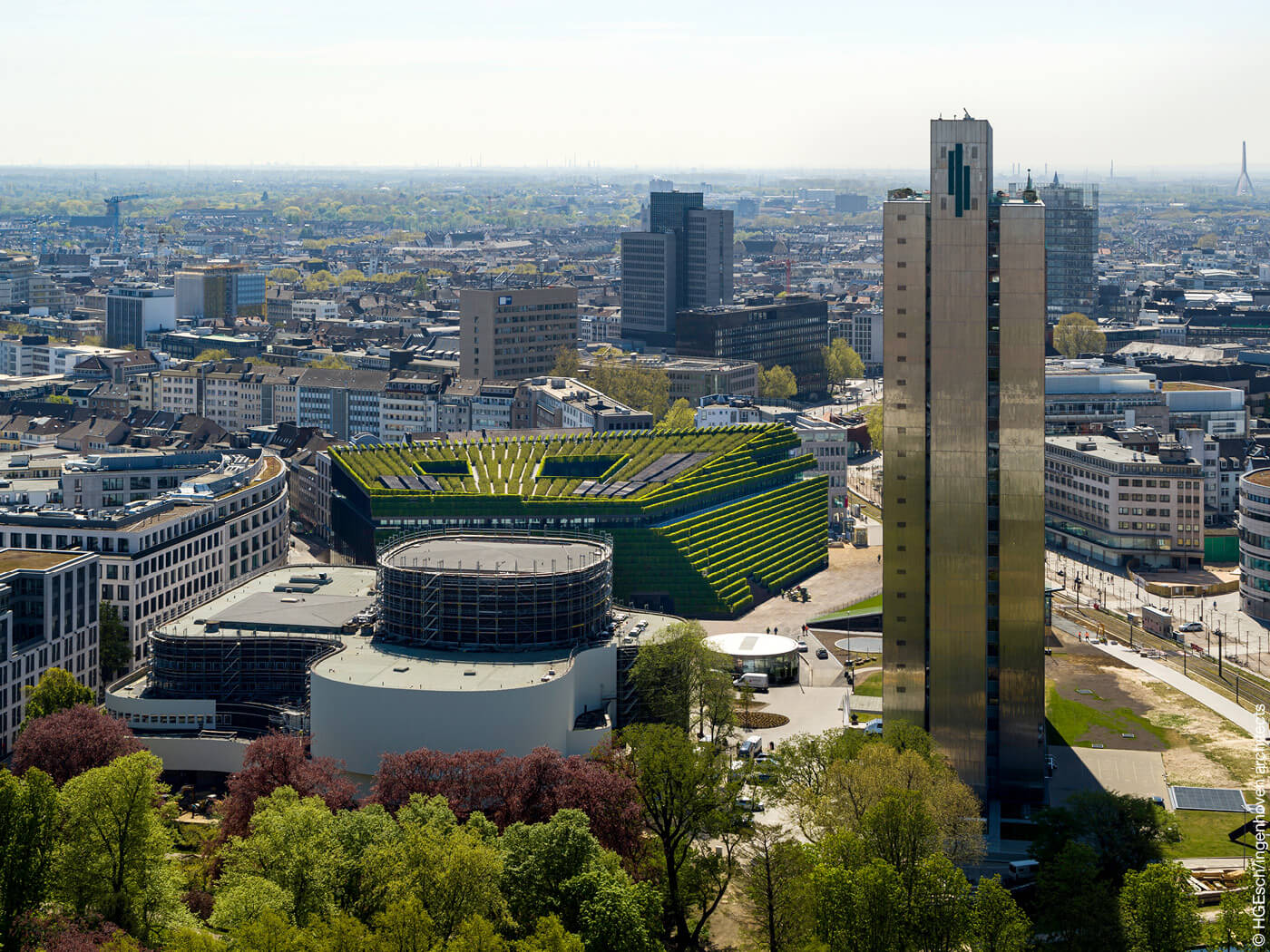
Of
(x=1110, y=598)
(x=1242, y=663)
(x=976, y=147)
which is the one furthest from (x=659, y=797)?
(x=1110, y=598)

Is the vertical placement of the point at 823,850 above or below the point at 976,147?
below

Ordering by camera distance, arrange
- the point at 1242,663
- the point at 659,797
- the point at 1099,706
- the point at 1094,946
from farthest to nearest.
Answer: the point at 1242,663
the point at 1099,706
the point at 659,797
the point at 1094,946

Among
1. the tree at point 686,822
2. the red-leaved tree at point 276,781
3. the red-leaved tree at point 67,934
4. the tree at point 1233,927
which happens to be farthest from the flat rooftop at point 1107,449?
the red-leaved tree at point 67,934

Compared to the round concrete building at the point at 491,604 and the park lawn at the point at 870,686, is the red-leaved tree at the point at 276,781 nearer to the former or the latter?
the round concrete building at the point at 491,604

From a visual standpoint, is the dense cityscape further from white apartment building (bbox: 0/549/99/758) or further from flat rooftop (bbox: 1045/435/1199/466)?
flat rooftop (bbox: 1045/435/1199/466)

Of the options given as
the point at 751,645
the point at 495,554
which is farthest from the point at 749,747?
the point at 751,645

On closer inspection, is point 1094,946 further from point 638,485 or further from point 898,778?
point 638,485
